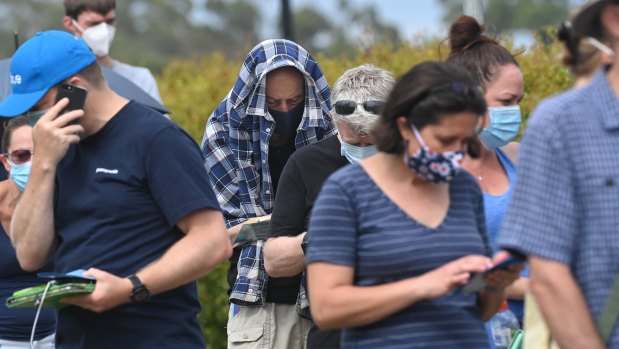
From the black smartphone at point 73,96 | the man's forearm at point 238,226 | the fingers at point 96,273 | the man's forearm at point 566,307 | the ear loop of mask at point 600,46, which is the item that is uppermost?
the black smartphone at point 73,96

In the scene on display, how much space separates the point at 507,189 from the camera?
5211 millimetres

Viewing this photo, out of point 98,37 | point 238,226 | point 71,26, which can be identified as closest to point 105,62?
point 98,37

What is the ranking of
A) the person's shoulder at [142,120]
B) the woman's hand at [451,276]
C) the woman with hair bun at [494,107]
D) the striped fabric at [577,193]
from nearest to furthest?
the striped fabric at [577,193] → the woman's hand at [451,276] → the person's shoulder at [142,120] → the woman with hair bun at [494,107]

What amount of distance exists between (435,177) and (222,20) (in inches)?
2648

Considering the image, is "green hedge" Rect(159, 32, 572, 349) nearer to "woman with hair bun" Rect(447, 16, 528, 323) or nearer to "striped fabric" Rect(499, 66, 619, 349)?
"woman with hair bun" Rect(447, 16, 528, 323)

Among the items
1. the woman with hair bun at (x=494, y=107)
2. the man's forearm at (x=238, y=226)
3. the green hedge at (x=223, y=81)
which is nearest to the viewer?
the woman with hair bun at (x=494, y=107)

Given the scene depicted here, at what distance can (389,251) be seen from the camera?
404 centimetres

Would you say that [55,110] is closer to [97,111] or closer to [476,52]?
[97,111]

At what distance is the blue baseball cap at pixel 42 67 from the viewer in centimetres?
478

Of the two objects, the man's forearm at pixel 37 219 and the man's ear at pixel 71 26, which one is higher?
the man's ear at pixel 71 26

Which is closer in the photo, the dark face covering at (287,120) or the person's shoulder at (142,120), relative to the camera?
the person's shoulder at (142,120)

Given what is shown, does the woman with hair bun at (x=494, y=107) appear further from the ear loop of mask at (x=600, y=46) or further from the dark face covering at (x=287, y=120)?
the ear loop of mask at (x=600, y=46)

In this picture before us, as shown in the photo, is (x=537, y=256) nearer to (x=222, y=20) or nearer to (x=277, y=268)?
(x=277, y=268)

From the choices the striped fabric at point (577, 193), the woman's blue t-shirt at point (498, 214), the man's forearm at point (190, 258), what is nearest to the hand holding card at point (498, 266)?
the striped fabric at point (577, 193)
